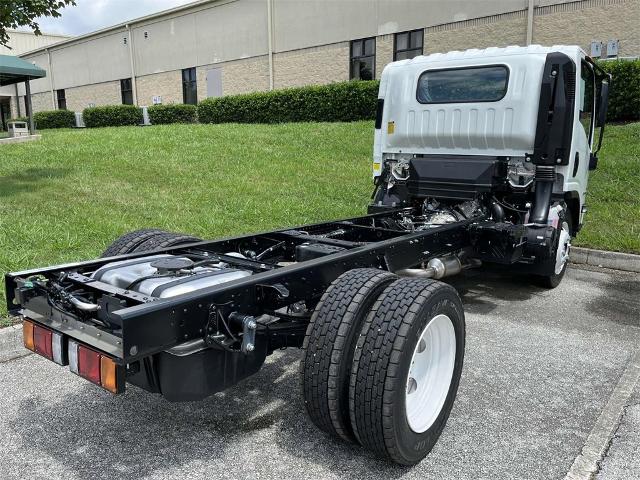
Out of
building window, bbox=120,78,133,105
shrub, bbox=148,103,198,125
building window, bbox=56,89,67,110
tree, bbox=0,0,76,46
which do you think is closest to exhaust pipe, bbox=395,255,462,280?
tree, bbox=0,0,76,46

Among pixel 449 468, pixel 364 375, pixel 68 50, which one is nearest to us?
pixel 364 375

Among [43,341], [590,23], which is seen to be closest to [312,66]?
[590,23]

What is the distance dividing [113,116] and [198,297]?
26.4m

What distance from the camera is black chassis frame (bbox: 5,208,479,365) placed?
7.63 ft

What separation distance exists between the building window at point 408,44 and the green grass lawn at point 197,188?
595 centimetres

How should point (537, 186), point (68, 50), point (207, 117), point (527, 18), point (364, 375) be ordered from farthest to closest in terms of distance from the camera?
point (68, 50) → point (207, 117) → point (527, 18) → point (537, 186) → point (364, 375)

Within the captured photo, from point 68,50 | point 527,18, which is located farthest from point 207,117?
point 68,50

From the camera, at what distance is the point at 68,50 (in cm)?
3553

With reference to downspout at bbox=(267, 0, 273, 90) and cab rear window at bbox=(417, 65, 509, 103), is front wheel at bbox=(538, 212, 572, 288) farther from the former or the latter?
downspout at bbox=(267, 0, 273, 90)

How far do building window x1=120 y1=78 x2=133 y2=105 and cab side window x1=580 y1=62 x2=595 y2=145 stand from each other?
29.2 meters

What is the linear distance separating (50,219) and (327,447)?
570 cm

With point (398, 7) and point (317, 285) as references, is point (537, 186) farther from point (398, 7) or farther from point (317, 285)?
point (398, 7)

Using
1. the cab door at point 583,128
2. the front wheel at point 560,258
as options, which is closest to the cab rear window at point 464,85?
the cab door at point 583,128

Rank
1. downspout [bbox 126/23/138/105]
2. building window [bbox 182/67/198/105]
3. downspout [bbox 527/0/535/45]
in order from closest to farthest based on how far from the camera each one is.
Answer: downspout [bbox 527/0/535/45] < building window [bbox 182/67/198/105] < downspout [bbox 126/23/138/105]
